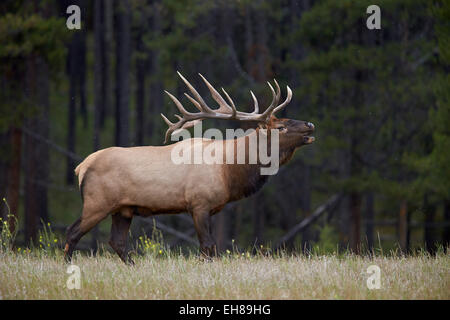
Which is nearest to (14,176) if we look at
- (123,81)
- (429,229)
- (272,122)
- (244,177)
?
(123,81)

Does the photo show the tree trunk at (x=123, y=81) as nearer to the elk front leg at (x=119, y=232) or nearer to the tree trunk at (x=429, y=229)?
the tree trunk at (x=429, y=229)

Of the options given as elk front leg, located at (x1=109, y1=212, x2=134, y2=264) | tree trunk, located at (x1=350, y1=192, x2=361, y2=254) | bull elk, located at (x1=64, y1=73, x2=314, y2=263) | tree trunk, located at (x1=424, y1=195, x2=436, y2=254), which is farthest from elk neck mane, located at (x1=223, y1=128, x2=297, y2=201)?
tree trunk, located at (x1=424, y1=195, x2=436, y2=254)

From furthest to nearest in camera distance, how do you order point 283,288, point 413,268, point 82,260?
point 82,260, point 413,268, point 283,288

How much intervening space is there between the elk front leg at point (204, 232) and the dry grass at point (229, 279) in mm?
213

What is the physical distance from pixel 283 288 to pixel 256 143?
108 inches

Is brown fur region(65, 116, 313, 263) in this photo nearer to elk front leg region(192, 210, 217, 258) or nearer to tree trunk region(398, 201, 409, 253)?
elk front leg region(192, 210, 217, 258)

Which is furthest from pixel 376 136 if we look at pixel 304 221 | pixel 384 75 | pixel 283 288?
pixel 283 288

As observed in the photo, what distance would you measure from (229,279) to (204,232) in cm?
152

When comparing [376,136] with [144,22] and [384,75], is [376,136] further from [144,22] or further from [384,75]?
[144,22]

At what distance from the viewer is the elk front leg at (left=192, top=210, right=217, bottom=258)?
7.52 m

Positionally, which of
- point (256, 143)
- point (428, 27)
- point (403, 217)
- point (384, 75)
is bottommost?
point (403, 217)

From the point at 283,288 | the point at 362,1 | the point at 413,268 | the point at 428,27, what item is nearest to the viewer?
the point at 283,288

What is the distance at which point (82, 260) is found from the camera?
7.71 meters

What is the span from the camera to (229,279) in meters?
6.05
